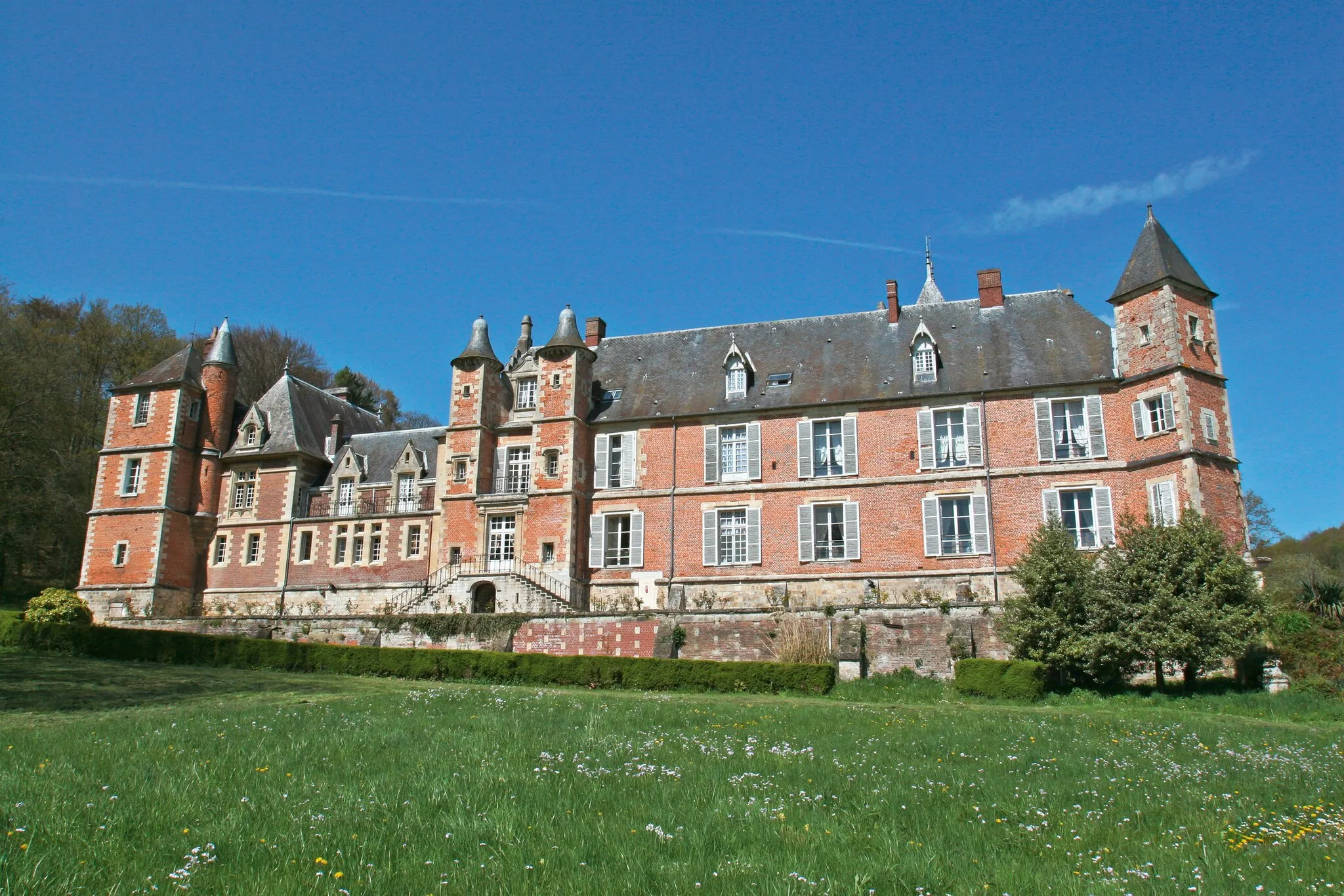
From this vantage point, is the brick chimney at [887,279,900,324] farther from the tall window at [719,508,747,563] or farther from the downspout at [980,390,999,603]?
the tall window at [719,508,747,563]

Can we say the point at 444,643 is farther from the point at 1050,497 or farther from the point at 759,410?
the point at 1050,497

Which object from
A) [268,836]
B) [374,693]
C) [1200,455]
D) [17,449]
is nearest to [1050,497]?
[1200,455]

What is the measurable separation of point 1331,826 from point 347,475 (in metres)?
33.6

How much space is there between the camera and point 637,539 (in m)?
31.3

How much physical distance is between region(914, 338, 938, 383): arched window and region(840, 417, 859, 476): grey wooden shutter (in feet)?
7.74

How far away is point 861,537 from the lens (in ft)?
95.8

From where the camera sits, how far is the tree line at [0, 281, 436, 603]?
36906 mm

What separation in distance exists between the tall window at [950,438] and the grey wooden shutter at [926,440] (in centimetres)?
11

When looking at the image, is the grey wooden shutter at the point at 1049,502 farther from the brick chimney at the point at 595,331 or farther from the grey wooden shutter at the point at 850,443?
the brick chimney at the point at 595,331

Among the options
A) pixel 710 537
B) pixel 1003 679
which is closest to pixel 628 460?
pixel 710 537

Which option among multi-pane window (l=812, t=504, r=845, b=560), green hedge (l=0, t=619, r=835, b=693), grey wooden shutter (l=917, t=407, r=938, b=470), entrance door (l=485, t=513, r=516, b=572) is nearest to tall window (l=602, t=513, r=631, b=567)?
entrance door (l=485, t=513, r=516, b=572)

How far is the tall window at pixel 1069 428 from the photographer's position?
92.2ft

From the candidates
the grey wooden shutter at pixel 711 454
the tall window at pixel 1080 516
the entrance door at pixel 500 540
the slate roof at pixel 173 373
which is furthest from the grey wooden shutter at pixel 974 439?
the slate roof at pixel 173 373

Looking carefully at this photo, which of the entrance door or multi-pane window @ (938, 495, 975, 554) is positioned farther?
the entrance door
